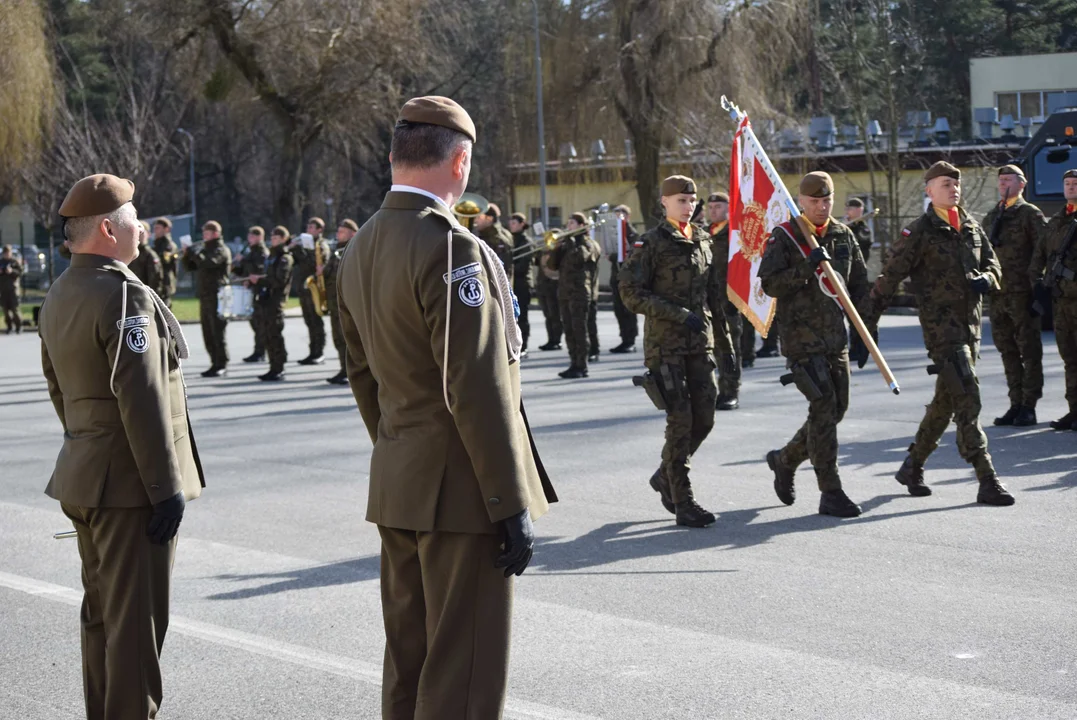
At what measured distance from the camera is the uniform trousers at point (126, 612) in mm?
4375

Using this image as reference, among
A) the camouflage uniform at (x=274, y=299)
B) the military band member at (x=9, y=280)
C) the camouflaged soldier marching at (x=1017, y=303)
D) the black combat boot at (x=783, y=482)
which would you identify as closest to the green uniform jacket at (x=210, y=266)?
the camouflage uniform at (x=274, y=299)

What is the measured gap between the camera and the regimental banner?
340 inches

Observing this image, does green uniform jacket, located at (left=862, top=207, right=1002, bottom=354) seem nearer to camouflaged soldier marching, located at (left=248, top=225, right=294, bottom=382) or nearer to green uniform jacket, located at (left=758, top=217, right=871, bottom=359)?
green uniform jacket, located at (left=758, top=217, right=871, bottom=359)

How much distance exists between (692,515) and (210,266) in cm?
1206

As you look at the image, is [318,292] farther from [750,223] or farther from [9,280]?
[9,280]

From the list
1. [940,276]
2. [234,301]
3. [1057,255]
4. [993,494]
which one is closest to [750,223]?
[940,276]

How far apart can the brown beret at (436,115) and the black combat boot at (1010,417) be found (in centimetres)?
890

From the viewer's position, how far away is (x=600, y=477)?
974 cm

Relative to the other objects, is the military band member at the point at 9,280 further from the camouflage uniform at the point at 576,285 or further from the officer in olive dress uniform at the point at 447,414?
the officer in olive dress uniform at the point at 447,414

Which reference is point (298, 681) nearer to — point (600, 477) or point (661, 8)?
point (600, 477)

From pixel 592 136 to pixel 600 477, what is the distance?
2398cm

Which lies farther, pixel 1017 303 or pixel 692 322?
pixel 1017 303

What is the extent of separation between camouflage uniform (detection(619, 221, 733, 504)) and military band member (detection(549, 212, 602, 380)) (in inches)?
332

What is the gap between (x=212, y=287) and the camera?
18.6 m
